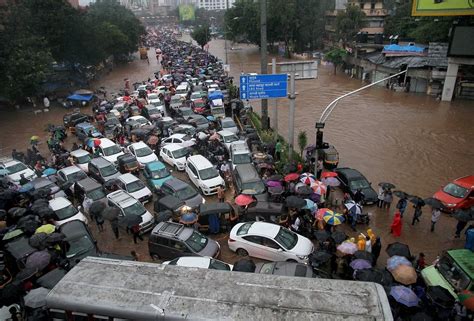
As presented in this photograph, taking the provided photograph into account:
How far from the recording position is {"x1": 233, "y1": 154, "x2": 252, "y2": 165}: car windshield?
55.5 ft

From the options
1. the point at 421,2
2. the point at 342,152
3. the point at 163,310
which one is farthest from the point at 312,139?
the point at 163,310

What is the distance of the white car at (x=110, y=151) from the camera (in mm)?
19016

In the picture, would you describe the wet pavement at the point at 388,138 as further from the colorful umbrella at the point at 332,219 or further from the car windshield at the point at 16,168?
the car windshield at the point at 16,168

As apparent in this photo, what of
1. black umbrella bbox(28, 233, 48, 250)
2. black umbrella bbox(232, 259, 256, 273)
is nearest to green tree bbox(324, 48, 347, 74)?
black umbrella bbox(232, 259, 256, 273)

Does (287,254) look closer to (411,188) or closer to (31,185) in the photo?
(411,188)

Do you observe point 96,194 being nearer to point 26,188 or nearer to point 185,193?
point 26,188

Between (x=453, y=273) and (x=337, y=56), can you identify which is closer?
(x=453, y=273)

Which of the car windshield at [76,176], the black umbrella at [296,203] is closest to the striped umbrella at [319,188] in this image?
the black umbrella at [296,203]

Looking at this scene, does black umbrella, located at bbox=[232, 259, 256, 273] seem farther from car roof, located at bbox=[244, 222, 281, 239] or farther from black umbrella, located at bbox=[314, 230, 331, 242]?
black umbrella, located at bbox=[314, 230, 331, 242]

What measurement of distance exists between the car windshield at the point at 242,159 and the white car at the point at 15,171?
10.3 m

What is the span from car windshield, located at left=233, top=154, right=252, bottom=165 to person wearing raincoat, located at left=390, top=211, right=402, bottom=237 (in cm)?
708

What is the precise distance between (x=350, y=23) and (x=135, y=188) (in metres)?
44.7

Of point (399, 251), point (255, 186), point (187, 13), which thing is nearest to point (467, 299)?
point (399, 251)

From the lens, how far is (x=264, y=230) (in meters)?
11.2
